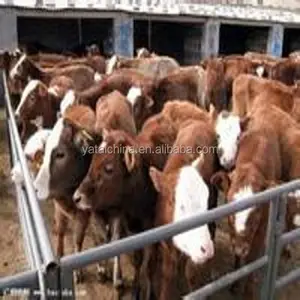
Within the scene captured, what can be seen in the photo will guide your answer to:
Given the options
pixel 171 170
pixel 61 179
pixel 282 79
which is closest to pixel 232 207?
pixel 171 170

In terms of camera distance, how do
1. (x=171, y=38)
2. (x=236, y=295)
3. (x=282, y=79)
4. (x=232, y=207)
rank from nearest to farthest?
(x=232, y=207) → (x=236, y=295) → (x=282, y=79) → (x=171, y=38)

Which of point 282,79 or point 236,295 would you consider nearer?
point 236,295

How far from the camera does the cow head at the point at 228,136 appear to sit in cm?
461

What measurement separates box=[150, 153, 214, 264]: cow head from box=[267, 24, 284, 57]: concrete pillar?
42.2ft

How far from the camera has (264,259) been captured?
256 cm

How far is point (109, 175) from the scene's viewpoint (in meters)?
3.64

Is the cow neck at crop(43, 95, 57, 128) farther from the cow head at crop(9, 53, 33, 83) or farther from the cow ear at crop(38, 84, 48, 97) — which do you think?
the cow head at crop(9, 53, 33, 83)

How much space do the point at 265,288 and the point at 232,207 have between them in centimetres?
70

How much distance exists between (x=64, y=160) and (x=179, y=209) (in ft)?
3.75

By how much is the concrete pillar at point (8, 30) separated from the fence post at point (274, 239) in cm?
1032

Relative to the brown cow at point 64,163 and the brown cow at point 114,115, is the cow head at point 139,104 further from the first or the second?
the brown cow at point 64,163

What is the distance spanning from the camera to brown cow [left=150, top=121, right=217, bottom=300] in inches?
120

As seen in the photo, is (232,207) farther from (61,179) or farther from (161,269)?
(61,179)

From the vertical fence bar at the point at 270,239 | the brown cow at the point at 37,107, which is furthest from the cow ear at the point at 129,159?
the brown cow at the point at 37,107
